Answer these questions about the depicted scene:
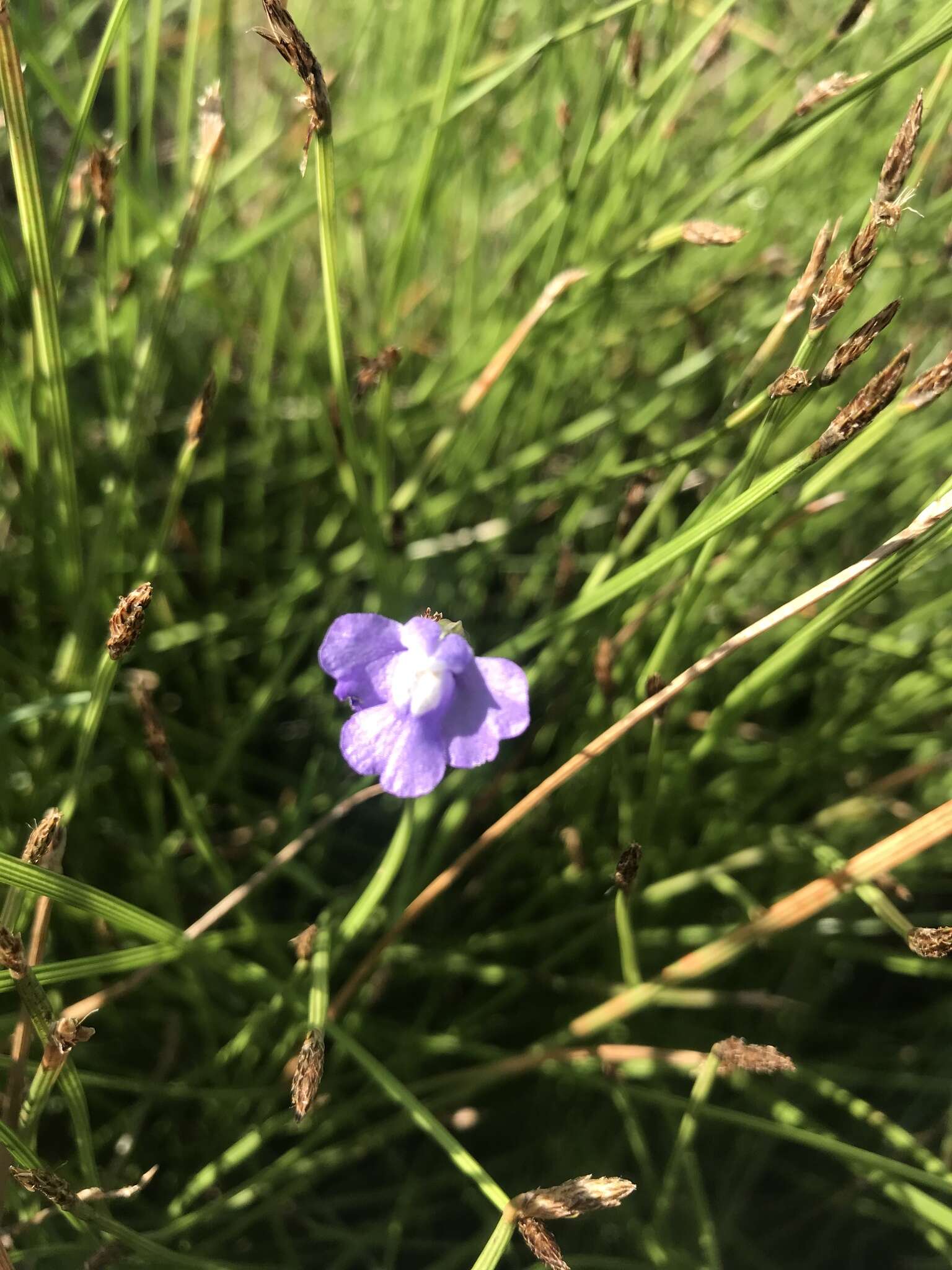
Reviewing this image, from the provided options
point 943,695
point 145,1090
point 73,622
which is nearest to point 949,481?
point 943,695

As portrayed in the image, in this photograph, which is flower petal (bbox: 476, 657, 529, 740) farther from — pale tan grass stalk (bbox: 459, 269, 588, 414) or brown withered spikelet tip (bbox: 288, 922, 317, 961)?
pale tan grass stalk (bbox: 459, 269, 588, 414)

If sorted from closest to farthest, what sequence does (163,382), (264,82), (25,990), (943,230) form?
(25,990) → (943,230) → (264,82) → (163,382)

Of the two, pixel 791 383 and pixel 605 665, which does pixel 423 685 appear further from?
pixel 791 383

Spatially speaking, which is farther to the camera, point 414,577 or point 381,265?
point 381,265

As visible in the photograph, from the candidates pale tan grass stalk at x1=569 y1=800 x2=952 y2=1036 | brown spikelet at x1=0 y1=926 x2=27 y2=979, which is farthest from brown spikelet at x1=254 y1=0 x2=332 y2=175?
pale tan grass stalk at x1=569 y1=800 x2=952 y2=1036

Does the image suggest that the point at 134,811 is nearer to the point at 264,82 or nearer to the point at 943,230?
the point at 264,82

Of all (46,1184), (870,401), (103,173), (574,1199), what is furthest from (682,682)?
(103,173)

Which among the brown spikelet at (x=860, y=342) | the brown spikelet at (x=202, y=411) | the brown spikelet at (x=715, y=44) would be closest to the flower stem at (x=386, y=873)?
the brown spikelet at (x=202, y=411)
